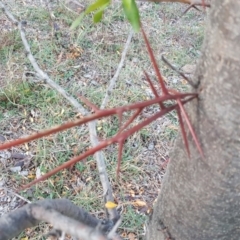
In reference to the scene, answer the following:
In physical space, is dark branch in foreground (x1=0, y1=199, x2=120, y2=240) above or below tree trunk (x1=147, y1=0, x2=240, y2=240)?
below

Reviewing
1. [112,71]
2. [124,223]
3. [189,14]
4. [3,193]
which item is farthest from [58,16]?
[124,223]

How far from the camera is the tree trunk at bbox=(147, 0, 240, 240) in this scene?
46 centimetres

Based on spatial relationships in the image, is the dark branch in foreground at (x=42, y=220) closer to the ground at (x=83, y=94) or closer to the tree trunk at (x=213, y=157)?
→ the tree trunk at (x=213, y=157)

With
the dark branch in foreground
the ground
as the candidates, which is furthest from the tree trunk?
the ground

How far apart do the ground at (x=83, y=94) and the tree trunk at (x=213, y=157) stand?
0.88m

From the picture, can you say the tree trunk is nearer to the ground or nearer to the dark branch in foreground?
the dark branch in foreground

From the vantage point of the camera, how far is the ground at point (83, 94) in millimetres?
1768

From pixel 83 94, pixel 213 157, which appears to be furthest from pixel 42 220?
pixel 83 94

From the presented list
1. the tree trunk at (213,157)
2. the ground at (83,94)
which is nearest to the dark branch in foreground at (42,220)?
the tree trunk at (213,157)

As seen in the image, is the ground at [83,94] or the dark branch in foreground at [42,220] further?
the ground at [83,94]

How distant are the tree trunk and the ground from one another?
878 mm

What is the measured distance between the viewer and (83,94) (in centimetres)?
224

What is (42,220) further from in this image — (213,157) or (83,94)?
(83,94)

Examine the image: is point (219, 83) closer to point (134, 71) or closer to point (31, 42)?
point (134, 71)
